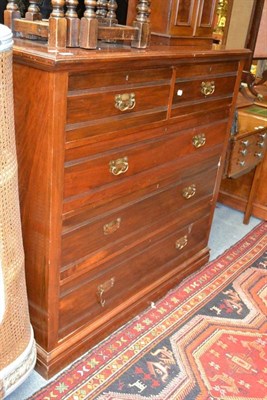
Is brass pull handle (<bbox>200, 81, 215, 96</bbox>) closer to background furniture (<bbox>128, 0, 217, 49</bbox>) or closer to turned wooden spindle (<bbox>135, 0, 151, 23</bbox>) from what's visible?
background furniture (<bbox>128, 0, 217, 49</bbox>)

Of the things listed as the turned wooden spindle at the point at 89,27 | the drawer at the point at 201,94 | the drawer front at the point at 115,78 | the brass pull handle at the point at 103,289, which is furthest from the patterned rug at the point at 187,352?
the turned wooden spindle at the point at 89,27

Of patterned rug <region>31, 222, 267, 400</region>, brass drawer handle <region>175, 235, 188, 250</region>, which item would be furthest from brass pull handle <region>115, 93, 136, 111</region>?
patterned rug <region>31, 222, 267, 400</region>

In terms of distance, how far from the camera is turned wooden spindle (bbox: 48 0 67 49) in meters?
1.32

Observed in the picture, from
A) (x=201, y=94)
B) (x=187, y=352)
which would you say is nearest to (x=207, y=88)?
(x=201, y=94)

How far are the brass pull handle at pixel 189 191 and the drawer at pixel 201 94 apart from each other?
38 cm

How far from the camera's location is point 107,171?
1571 mm

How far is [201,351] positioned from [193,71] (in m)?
1.18

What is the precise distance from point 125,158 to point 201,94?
0.52 m

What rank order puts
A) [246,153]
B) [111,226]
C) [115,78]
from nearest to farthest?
[115,78] < [111,226] < [246,153]

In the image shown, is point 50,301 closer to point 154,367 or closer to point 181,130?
point 154,367

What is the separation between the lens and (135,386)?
171 centimetres

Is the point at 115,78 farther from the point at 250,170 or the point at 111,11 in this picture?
the point at 250,170

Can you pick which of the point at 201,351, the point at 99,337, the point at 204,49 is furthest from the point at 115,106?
the point at 201,351

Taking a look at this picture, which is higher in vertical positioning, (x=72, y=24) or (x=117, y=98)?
(x=72, y=24)
